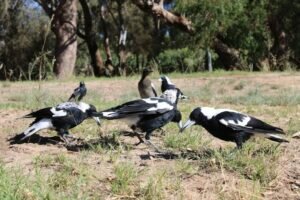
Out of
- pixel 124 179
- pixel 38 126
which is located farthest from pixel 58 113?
pixel 124 179

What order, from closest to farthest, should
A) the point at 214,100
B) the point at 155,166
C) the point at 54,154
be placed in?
the point at 155,166 → the point at 54,154 → the point at 214,100

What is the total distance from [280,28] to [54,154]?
16.7m

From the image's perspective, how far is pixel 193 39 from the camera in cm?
1848

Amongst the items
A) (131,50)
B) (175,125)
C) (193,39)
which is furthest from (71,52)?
(131,50)

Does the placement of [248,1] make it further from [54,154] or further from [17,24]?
[17,24]

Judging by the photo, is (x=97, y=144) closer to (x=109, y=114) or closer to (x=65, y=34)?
(x=109, y=114)

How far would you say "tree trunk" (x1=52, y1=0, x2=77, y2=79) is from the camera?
60.3ft

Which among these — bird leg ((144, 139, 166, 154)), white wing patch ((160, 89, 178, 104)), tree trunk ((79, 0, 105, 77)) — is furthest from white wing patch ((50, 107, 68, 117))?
tree trunk ((79, 0, 105, 77))

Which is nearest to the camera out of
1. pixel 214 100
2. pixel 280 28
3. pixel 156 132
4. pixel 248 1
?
pixel 156 132

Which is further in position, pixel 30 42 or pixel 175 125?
pixel 30 42

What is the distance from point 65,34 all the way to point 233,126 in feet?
46.1

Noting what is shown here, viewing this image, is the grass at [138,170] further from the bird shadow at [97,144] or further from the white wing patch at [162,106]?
the white wing patch at [162,106]

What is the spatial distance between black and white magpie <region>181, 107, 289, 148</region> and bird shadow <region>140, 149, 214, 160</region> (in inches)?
8.8

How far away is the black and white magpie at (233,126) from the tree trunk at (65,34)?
13.5 meters
